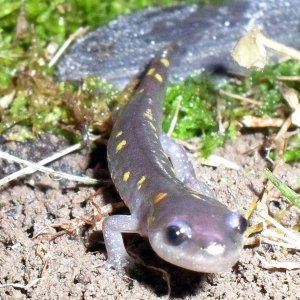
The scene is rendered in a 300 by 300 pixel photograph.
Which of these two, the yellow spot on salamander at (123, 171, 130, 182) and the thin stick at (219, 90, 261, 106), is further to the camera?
the thin stick at (219, 90, 261, 106)

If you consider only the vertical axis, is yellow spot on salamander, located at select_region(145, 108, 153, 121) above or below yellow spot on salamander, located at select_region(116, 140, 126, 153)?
below

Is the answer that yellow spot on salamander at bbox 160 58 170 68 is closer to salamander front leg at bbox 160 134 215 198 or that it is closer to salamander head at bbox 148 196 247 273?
salamander front leg at bbox 160 134 215 198

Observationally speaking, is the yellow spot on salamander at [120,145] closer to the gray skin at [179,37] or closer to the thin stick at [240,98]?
the gray skin at [179,37]

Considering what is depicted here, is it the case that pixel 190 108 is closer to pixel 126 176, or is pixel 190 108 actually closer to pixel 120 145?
pixel 120 145

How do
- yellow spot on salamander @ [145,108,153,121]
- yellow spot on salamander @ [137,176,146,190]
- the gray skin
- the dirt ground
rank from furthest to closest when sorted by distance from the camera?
the gray skin → yellow spot on salamander @ [145,108,153,121] → yellow spot on salamander @ [137,176,146,190] → the dirt ground

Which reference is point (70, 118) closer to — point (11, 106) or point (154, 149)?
point (11, 106)

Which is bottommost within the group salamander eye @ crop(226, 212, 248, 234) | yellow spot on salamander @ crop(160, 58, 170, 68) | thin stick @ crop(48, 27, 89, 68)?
yellow spot on salamander @ crop(160, 58, 170, 68)

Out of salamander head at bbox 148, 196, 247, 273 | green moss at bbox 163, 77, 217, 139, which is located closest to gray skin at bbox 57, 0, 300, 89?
green moss at bbox 163, 77, 217, 139

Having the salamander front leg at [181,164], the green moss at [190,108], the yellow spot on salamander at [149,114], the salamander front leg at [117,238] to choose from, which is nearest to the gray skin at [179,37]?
the green moss at [190,108]
